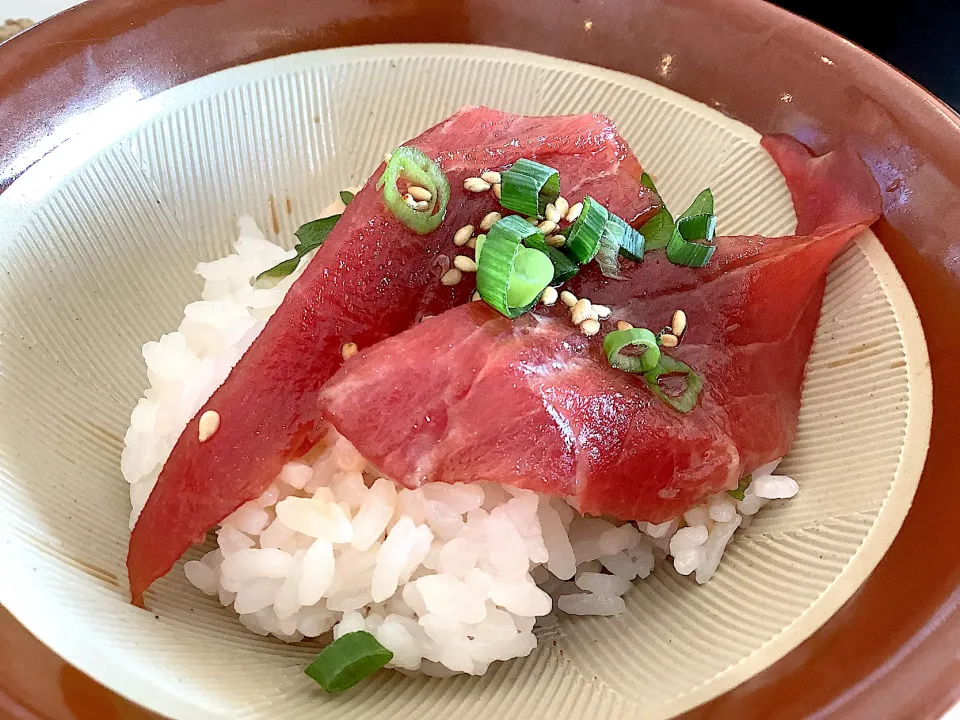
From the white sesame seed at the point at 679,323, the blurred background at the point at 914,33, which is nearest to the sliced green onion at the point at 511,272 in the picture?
the white sesame seed at the point at 679,323

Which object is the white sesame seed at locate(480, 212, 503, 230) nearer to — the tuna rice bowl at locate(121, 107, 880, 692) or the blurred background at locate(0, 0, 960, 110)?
the tuna rice bowl at locate(121, 107, 880, 692)

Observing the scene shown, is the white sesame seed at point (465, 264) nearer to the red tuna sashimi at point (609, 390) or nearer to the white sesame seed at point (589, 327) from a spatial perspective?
the red tuna sashimi at point (609, 390)

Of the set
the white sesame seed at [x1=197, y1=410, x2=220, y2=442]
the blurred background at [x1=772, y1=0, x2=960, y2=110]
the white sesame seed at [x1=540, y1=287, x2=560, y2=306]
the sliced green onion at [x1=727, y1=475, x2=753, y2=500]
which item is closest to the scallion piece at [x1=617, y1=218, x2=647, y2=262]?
the white sesame seed at [x1=540, y1=287, x2=560, y2=306]

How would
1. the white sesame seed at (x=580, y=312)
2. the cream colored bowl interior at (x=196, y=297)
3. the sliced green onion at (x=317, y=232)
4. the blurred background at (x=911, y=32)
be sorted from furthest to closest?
1. the blurred background at (x=911, y=32)
2. the sliced green onion at (x=317, y=232)
3. the white sesame seed at (x=580, y=312)
4. the cream colored bowl interior at (x=196, y=297)

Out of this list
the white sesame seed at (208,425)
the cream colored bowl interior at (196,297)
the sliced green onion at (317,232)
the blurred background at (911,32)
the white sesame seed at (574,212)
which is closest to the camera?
the cream colored bowl interior at (196,297)

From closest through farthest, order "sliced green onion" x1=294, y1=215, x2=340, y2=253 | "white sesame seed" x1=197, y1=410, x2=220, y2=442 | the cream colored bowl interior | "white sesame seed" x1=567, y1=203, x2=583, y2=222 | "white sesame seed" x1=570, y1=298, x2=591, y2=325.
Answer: the cream colored bowl interior, "white sesame seed" x1=197, y1=410, x2=220, y2=442, "white sesame seed" x1=570, y1=298, x2=591, y2=325, "white sesame seed" x1=567, y1=203, x2=583, y2=222, "sliced green onion" x1=294, y1=215, x2=340, y2=253

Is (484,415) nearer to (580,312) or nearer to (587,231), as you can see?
(580,312)

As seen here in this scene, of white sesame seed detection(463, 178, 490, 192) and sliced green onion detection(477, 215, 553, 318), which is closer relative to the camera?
sliced green onion detection(477, 215, 553, 318)
